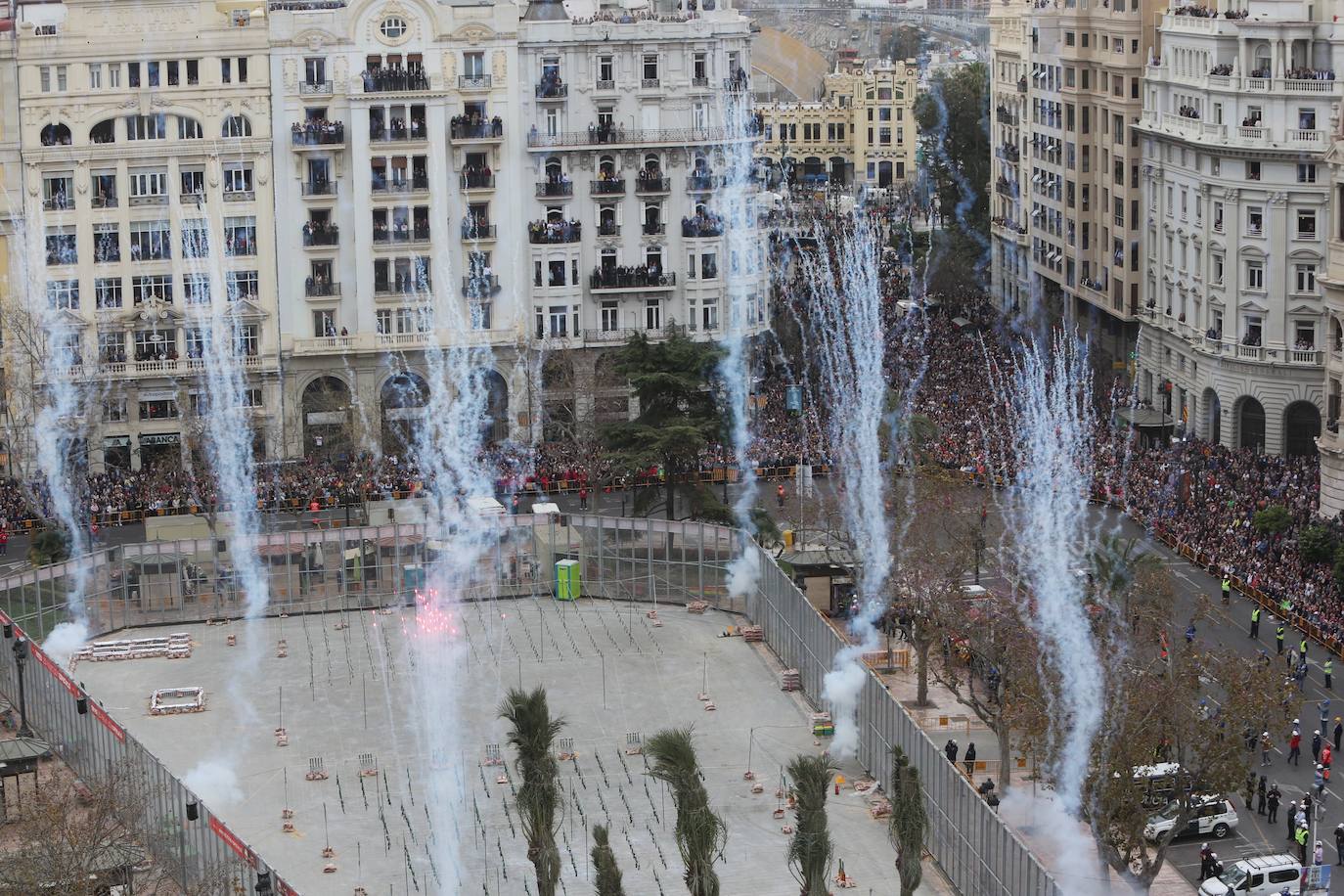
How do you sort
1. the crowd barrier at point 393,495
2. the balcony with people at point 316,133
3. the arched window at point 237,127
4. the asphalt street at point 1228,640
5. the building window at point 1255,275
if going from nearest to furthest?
the asphalt street at point 1228,640
the crowd barrier at point 393,495
the building window at point 1255,275
the balcony with people at point 316,133
the arched window at point 237,127

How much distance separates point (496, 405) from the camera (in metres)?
122

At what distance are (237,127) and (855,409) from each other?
1154 inches

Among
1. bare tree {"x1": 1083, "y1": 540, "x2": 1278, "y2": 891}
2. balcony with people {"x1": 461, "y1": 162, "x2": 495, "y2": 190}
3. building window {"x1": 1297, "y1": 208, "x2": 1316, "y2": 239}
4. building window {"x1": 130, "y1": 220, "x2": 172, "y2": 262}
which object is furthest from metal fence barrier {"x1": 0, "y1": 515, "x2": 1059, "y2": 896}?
building window {"x1": 1297, "y1": 208, "x2": 1316, "y2": 239}

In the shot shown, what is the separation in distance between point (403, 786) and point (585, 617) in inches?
730

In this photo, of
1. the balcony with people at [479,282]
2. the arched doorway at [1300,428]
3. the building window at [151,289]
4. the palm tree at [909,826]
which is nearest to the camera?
the palm tree at [909,826]

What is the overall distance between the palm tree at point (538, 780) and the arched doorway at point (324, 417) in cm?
5664

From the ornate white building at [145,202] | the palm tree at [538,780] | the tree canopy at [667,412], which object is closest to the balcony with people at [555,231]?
the ornate white building at [145,202]

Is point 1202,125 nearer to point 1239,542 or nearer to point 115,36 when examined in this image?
point 1239,542

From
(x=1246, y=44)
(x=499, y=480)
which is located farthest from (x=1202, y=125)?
(x=499, y=480)

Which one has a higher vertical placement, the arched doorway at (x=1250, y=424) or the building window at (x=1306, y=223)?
the building window at (x=1306, y=223)

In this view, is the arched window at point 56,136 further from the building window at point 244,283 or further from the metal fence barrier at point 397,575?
the metal fence barrier at point 397,575

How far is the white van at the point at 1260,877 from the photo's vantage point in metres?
69.2

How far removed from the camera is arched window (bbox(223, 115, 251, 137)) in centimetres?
11994

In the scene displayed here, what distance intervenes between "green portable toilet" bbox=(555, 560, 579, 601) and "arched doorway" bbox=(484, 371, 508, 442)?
22.7 m
